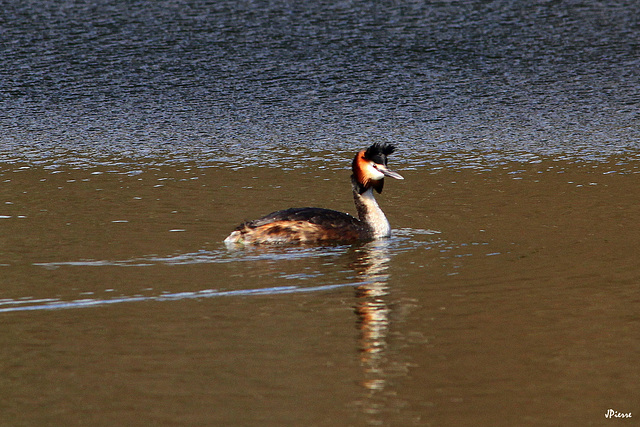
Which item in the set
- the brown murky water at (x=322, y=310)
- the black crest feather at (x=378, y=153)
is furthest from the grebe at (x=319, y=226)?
the brown murky water at (x=322, y=310)

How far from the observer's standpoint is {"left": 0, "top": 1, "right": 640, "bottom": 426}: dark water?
669 cm

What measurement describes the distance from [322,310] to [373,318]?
461 millimetres

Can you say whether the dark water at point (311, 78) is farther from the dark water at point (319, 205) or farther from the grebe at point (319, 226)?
the grebe at point (319, 226)

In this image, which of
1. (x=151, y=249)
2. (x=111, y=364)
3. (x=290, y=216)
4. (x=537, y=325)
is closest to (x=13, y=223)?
(x=151, y=249)

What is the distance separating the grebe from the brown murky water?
10.7 inches

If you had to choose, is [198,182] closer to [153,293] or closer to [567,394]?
[153,293]

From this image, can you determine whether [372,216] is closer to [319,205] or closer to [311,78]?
[319,205]

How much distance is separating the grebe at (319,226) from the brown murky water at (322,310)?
27 cm

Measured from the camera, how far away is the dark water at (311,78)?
17.1 meters

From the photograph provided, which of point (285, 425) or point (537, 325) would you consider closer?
point (285, 425)

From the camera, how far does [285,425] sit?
599 centimetres

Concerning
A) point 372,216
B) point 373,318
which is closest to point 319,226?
point 372,216

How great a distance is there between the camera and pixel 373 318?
8.08 m

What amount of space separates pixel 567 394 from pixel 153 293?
3.76 m
